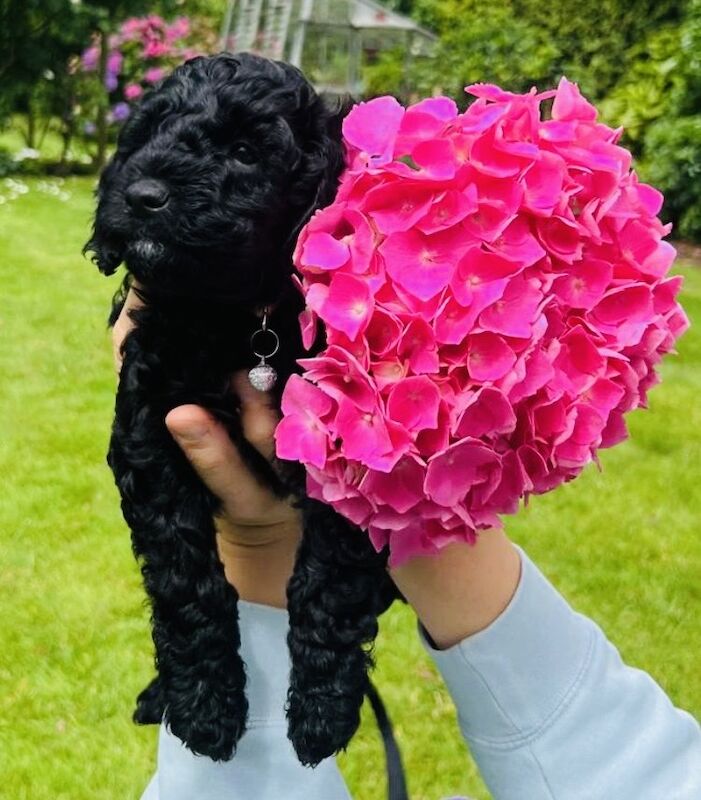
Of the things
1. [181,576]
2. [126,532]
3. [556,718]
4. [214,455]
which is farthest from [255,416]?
[126,532]

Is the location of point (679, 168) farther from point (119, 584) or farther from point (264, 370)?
point (264, 370)

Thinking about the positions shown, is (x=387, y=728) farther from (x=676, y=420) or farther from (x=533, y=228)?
(x=676, y=420)

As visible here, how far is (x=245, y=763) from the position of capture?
1769mm

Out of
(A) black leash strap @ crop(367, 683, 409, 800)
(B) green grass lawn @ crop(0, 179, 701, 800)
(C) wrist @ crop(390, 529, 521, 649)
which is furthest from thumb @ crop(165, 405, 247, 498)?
(B) green grass lawn @ crop(0, 179, 701, 800)

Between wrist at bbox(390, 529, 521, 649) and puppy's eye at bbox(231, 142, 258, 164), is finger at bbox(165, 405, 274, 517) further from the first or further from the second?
puppy's eye at bbox(231, 142, 258, 164)

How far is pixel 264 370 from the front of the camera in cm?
141

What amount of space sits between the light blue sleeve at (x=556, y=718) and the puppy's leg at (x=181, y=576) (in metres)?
0.36

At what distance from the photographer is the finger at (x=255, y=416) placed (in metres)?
1.47

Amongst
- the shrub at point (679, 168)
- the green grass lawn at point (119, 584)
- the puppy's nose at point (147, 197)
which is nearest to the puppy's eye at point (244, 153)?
the puppy's nose at point (147, 197)

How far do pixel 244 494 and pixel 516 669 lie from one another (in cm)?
51

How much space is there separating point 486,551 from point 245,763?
645 millimetres

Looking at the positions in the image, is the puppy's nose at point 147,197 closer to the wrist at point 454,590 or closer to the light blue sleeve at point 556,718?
the wrist at point 454,590

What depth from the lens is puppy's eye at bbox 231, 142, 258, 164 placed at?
Result: 1.35 m

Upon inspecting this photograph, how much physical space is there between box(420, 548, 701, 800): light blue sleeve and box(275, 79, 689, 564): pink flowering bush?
31 cm
